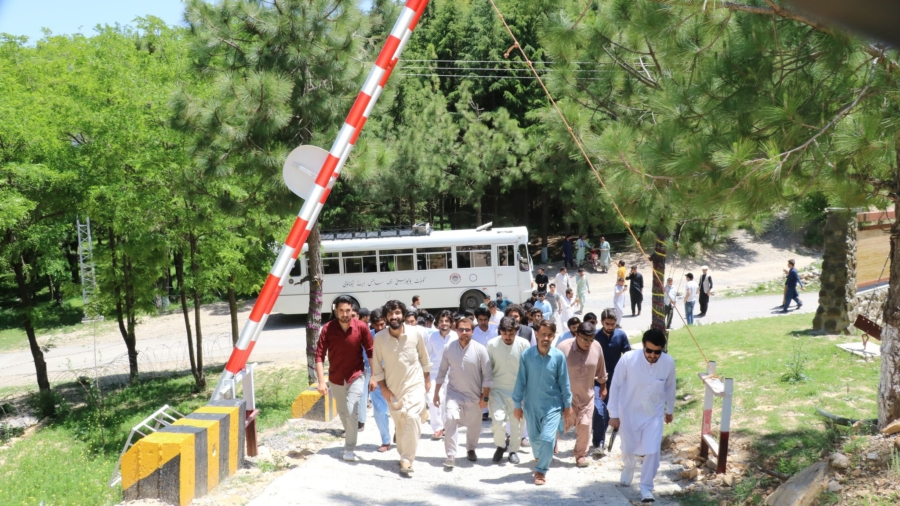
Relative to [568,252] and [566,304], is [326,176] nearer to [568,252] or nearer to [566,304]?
[566,304]

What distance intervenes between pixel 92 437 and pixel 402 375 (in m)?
7.97

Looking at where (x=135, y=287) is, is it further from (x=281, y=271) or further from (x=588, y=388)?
(x=588, y=388)

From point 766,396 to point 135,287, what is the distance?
13.2 m

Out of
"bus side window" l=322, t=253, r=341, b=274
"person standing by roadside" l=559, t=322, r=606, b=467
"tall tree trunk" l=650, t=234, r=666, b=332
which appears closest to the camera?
"person standing by roadside" l=559, t=322, r=606, b=467

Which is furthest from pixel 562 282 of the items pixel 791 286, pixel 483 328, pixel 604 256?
pixel 483 328

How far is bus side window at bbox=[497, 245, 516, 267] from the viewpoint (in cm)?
2302

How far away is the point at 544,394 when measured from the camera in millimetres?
7418

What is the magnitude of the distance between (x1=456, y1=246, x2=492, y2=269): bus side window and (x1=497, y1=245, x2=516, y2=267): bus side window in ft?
1.08

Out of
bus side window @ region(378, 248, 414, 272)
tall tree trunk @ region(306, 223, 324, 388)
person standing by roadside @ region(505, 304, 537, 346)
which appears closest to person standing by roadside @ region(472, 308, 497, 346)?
person standing by roadside @ region(505, 304, 537, 346)

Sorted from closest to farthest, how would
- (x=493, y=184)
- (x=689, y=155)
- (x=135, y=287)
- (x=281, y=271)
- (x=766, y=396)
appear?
(x=689, y=155), (x=281, y=271), (x=766, y=396), (x=135, y=287), (x=493, y=184)

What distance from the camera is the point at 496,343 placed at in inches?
314

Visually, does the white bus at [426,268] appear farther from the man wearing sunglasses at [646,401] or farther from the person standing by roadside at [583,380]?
the man wearing sunglasses at [646,401]

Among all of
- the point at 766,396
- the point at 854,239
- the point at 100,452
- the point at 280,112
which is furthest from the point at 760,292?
the point at 100,452

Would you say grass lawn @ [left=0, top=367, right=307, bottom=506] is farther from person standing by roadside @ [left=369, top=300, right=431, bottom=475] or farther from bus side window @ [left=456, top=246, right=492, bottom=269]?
bus side window @ [left=456, top=246, right=492, bottom=269]
